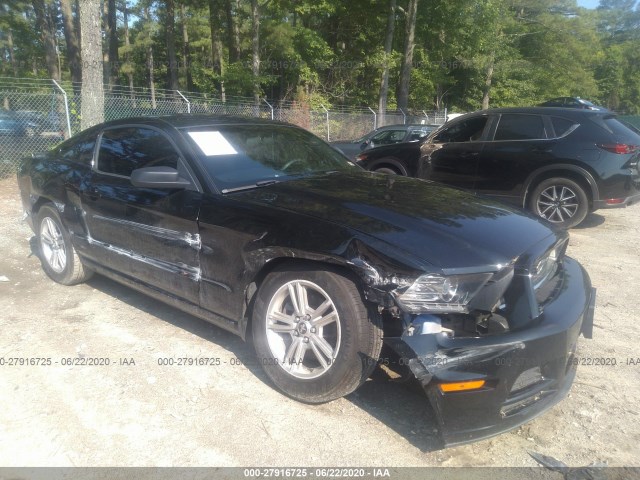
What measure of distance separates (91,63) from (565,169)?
9.05 metres

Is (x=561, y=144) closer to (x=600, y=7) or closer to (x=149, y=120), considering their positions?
(x=149, y=120)

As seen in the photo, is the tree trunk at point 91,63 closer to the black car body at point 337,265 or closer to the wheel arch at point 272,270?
the black car body at point 337,265

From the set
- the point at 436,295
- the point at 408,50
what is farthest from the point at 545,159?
the point at 408,50

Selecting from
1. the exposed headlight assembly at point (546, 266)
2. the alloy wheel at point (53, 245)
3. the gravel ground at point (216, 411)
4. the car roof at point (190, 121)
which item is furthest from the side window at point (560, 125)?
the alloy wheel at point (53, 245)

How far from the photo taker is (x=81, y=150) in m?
4.57

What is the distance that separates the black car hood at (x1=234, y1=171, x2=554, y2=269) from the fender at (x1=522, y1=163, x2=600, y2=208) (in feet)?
12.5

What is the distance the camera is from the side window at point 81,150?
4.44 meters

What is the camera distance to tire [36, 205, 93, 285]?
4.62m

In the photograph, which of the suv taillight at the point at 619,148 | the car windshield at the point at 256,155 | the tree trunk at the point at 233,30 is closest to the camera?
the car windshield at the point at 256,155

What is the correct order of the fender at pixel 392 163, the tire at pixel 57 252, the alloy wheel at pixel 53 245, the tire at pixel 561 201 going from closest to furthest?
1. the tire at pixel 57 252
2. the alloy wheel at pixel 53 245
3. the tire at pixel 561 201
4. the fender at pixel 392 163

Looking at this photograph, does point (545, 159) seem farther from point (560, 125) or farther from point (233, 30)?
point (233, 30)

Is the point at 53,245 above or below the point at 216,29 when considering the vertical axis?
below

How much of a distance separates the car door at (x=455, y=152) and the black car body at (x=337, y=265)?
153 inches

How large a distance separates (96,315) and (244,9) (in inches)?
1012
